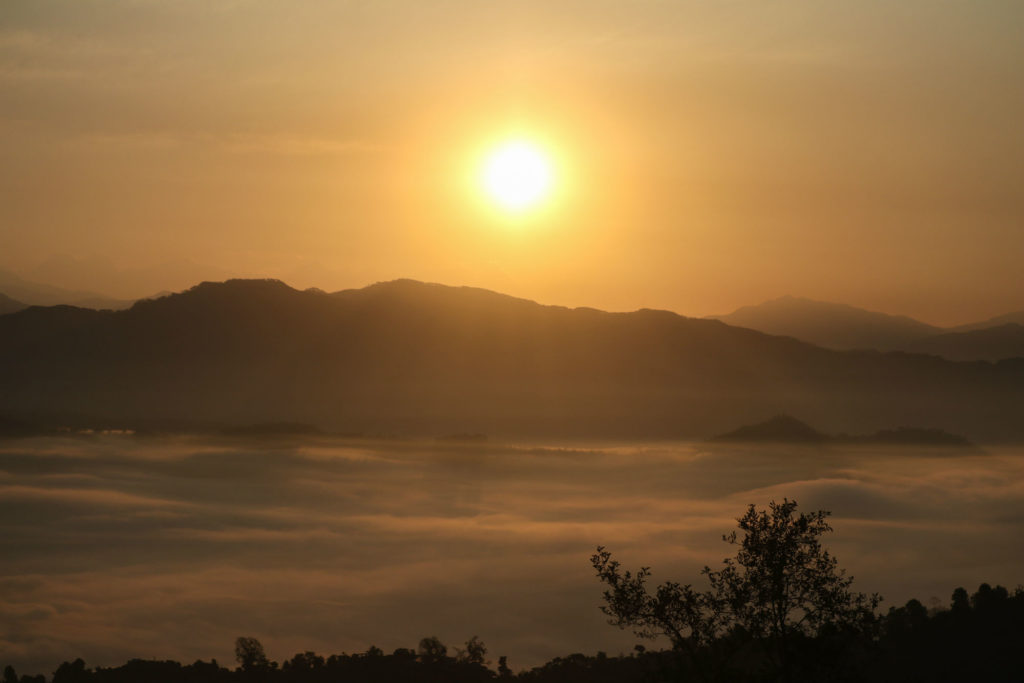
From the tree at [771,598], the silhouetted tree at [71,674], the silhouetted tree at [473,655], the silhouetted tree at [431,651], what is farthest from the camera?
the silhouetted tree at [71,674]

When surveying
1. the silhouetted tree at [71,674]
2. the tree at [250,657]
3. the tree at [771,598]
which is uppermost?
the tree at [771,598]

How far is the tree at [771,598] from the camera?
1022 inches

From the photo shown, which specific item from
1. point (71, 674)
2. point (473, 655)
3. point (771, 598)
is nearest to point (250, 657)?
point (473, 655)

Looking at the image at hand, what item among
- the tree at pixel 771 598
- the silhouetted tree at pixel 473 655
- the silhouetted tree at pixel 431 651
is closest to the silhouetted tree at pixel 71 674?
the silhouetted tree at pixel 431 651

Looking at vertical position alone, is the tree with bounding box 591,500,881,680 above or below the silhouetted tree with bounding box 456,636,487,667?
above

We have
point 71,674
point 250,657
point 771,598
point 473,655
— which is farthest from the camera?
point 71,674

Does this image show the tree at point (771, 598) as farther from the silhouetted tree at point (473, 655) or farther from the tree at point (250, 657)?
the tree at point (250, 657)

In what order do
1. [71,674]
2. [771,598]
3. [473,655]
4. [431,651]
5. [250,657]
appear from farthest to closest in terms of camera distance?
1. [71,674]
2. [431,651]
3. [473,655]
4. [250,657]
5. [771,598]

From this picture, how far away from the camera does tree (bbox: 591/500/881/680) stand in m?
26.0

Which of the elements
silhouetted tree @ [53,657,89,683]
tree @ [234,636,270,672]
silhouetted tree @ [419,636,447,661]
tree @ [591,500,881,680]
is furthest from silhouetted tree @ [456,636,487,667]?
tree @ [591,500,881,680]

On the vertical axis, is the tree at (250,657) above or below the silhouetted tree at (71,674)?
above

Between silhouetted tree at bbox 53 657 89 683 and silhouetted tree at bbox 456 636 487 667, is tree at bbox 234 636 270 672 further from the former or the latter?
silhouetted tree at bbox 456 636 487 667

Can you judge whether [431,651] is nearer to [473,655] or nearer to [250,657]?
[473,655]

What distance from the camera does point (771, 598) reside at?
26.3 metres
